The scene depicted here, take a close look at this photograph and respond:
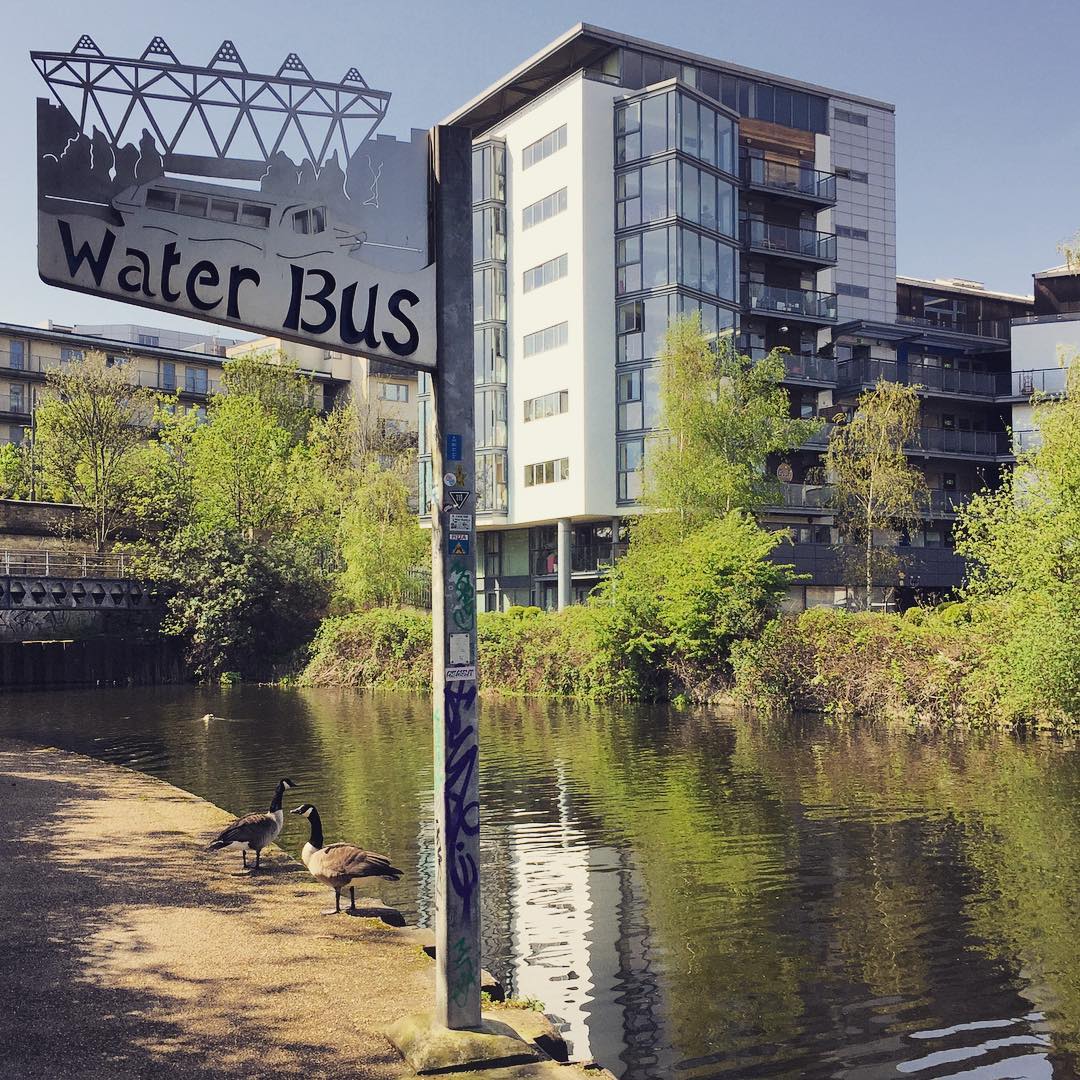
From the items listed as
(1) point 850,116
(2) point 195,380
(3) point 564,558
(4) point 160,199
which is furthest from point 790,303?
(2) point 195,380

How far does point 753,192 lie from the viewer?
6469cm

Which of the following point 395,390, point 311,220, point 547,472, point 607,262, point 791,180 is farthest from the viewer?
point 395,390

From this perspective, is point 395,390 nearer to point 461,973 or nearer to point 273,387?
point 273,387

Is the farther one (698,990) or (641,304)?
(641,304)

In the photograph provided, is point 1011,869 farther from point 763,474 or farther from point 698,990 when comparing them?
point 763,474

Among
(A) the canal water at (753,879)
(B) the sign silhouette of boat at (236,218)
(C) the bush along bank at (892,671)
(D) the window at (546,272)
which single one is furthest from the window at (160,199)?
(D) the window at (546,272)

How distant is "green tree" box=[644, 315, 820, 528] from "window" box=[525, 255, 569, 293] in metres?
12.4

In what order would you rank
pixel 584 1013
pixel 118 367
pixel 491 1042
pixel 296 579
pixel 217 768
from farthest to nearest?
pixel 118 367 < pixel 296 579 < pixel 217 768 < pixel 584 1013 < pixel 491 1042

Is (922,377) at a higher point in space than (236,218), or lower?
higher

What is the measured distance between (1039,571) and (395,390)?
8013cm

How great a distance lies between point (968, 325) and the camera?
77188 mm

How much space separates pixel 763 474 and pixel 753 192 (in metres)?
23.3

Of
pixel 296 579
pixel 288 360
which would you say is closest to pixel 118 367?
pixel 288 360

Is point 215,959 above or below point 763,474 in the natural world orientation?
below
